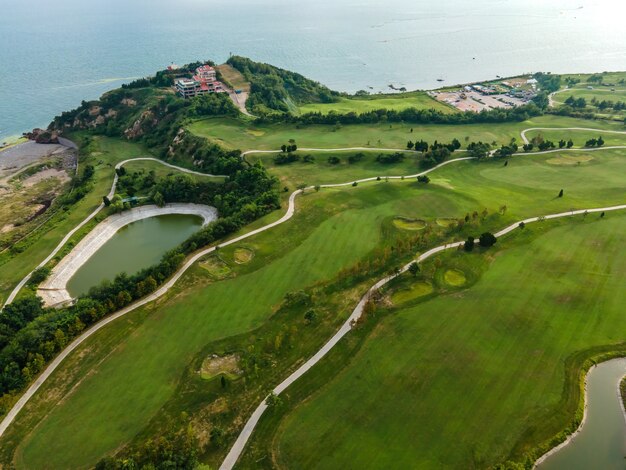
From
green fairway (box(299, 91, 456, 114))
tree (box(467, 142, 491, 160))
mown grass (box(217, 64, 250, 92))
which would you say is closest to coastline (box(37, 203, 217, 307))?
tree (box(467, 142, 491, 160))

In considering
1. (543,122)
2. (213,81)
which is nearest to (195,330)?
(213,81)

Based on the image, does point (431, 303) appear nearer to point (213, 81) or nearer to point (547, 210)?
point (547, 210)

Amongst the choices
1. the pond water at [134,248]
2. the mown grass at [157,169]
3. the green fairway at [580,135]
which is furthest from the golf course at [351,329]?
the green fairway at [580,135]

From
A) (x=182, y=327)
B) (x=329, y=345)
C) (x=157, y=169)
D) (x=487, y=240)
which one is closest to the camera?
(x=329, y=345)

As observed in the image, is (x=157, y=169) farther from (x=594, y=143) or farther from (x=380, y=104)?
(x=594, y=143)

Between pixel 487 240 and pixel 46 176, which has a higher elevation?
pixel 46 176

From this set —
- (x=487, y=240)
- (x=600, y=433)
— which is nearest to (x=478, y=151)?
(x=487, y=240)

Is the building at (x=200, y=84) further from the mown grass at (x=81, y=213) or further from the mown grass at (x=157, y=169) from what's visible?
the mown grass at (x=157, y=169)
